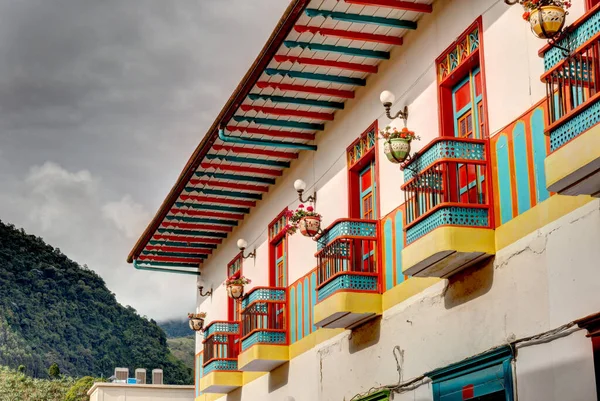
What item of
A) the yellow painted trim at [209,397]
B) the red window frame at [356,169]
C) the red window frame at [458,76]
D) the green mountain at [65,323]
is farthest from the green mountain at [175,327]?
the red window frame at [458,76]

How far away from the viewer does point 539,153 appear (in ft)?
36.0

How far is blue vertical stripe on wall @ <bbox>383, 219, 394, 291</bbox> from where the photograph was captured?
14211 millimetres

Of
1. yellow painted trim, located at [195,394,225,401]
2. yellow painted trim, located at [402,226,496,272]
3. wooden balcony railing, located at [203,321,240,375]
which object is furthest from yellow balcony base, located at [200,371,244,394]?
yellow painted trim, located at [402,226,496,272]

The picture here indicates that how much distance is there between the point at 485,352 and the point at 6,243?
66.7 meters

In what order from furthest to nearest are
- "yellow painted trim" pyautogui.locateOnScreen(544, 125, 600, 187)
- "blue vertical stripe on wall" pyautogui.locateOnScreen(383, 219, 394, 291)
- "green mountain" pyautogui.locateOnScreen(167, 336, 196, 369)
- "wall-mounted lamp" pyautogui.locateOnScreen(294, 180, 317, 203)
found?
"green mountain" pyautogui.locateOnScreen(167, 336, 196, 369), "wall-mounted lamp" pyautogui.locateOnScreen(294, 180, 317, 203), "blue vertical stripe on wall" pyautogui.locateOnScreen(383, 219, 394, 291), "yellow painted trim" pyautogui.locateOnScreen(544, 125, 600, 187)

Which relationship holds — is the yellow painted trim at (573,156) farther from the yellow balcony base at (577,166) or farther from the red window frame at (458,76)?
the red window frame at (458,76)

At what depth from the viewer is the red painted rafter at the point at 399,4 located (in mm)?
13695

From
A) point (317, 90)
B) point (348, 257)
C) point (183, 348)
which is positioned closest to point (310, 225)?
point (348, 257)

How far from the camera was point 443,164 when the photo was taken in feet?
38.8

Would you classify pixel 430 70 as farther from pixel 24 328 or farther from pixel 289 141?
pixel 24 328

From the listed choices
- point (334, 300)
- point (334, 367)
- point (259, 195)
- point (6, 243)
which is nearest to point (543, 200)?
point (334, 300)

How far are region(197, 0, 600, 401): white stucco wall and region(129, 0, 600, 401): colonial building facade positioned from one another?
1.0 inches

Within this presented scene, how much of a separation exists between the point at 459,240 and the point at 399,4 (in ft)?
11.8

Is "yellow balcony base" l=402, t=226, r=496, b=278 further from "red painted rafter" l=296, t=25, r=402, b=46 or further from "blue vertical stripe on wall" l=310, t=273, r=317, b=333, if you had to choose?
"blue vertical stripe on wall" l=310, t=273, r=317, b=333
